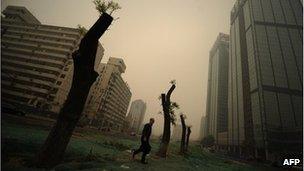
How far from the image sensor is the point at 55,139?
5.74 m

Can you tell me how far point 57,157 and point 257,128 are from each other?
9649 cm

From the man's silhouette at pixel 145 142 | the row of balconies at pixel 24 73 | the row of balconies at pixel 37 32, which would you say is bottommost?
the man's silhouette at pixel 145 142

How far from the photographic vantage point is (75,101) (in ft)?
19.9

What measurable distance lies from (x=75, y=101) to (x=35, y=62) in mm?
80976

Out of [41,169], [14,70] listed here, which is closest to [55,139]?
[41,169]

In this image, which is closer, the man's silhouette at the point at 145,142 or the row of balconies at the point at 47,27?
the man's silhouette at the point at 145,142

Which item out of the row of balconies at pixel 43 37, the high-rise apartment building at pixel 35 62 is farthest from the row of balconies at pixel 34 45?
the row of balconies at pixel 43 37

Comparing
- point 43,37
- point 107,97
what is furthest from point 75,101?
point 107,97

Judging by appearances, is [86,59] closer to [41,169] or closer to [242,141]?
[41,169]

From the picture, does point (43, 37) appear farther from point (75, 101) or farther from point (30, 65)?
point (75, 101)

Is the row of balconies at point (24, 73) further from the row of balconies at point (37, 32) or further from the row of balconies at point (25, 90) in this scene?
the row of balconies at point (37, 32)

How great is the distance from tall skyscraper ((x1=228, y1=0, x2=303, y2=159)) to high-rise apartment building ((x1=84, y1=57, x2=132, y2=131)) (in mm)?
63610

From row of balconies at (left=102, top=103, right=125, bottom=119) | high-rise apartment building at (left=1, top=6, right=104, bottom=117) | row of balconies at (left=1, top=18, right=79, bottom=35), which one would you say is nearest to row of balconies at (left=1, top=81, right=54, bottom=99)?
high-rise apartment building at (left=1, top=6, right=104, bottom=117)

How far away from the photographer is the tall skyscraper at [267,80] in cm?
8556
